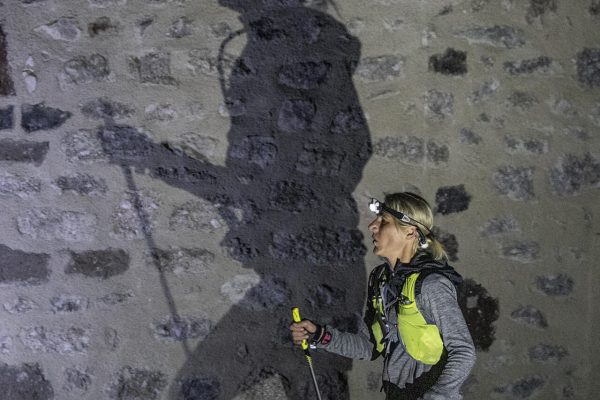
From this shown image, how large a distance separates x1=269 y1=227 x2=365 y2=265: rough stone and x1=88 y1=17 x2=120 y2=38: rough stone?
1118mm

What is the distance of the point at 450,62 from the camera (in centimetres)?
271

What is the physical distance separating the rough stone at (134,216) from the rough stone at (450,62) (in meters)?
1.36

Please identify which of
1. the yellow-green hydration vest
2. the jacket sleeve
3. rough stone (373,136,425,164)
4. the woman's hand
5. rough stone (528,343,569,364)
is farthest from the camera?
rough stone (528,343,569,364)

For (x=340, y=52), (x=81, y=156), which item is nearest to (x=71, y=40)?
(x=81, y=156)

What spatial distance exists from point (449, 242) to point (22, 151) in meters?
1.91

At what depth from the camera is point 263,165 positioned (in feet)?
8.74

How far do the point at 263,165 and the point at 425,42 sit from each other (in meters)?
0.90

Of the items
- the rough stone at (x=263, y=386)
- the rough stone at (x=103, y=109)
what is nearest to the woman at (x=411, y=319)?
the rough stone at (x=263, y=386)

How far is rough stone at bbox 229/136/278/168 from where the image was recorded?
2.66 metres

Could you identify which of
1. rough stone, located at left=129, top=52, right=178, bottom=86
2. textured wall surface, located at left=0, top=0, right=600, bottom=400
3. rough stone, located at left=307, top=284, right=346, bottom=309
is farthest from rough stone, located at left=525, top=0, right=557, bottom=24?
rough stone, located at left=129, top=52, right=178, bottom=86

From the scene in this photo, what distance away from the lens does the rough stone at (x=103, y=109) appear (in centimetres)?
261

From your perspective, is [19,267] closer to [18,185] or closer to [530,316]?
[18,185]

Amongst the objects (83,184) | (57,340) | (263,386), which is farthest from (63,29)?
(263,386)

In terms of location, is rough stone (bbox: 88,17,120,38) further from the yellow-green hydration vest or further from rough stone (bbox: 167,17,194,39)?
the yellow-green hydration vest
